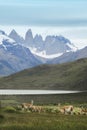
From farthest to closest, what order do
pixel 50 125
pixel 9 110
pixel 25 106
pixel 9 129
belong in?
pixel 25 106 → pixel 9 110 → pixel 50 125 → pixel 9 129

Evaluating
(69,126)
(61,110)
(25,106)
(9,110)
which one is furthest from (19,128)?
(25,106)

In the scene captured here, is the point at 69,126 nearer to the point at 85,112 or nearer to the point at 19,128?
the point at 19,128

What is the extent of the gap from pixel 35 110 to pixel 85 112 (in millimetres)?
7030

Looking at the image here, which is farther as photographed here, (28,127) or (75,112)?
(75,112)

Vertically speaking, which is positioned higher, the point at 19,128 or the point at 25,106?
the point at 25,106

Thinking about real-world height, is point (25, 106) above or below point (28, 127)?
above

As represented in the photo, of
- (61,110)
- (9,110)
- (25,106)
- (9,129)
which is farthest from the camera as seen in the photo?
(25,106)

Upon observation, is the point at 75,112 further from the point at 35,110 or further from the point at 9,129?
the point at 9,129

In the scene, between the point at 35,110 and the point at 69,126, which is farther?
the point at 35,110

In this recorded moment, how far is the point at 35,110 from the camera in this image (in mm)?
67062

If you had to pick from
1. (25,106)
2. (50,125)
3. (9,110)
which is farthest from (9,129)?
(25,106)

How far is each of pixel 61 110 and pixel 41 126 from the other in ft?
79.2

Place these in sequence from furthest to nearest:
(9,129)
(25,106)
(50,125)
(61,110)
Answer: (25,106) < (61,110) < (50,125) < (9,129)

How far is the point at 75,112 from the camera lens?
6506 centimetres
